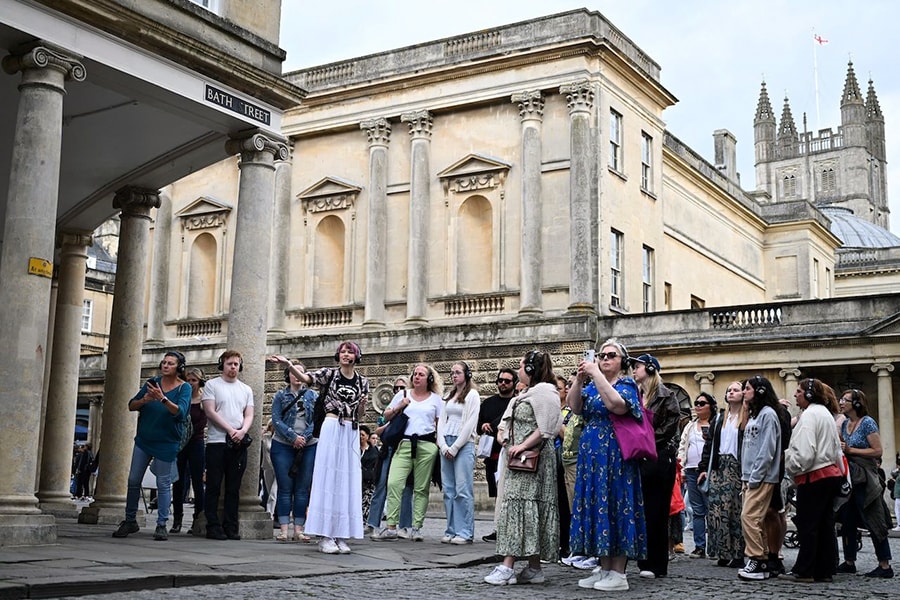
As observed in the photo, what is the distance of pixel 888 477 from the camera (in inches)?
1098

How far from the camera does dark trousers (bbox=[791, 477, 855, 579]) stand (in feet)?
34.6

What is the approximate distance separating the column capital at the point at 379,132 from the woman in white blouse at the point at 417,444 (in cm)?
2108

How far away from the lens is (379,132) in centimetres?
3366

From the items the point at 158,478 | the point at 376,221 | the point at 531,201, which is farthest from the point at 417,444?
the point at 376,221

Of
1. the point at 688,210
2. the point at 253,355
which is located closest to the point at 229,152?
the point at 253,355

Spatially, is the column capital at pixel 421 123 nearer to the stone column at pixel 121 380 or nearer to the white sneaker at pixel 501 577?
the stone column at pixel 121 380

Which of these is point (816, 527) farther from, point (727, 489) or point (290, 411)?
point (290, 411)

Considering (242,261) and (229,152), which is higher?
(229,152)

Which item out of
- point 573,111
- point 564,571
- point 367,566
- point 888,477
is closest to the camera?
point 367,566

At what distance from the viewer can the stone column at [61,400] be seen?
16484 millimetres

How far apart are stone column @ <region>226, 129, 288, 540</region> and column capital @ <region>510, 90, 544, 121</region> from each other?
18.4 metres

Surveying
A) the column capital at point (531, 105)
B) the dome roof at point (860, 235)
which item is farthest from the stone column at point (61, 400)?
the dome roof at point (860, 235)

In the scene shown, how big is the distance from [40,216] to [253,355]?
3227 mm

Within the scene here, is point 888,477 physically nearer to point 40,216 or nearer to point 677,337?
point 677,337
